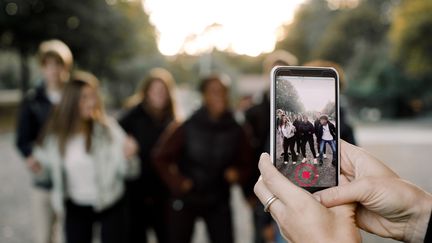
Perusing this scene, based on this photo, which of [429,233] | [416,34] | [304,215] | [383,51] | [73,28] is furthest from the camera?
[383,51]

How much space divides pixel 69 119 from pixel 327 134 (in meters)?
2.56

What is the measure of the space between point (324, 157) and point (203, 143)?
2.51 metres

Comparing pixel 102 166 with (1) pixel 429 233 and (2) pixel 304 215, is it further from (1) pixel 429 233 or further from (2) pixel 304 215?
(1) pixel 429 233

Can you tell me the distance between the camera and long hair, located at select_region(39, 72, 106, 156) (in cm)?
365

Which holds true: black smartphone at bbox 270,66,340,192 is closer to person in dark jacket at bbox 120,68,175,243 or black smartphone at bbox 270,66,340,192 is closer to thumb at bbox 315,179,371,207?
thumb at bbox 315,179,371,207

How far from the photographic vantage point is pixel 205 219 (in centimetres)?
423

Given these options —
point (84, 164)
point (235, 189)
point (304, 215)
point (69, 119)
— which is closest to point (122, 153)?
point (84, 164)

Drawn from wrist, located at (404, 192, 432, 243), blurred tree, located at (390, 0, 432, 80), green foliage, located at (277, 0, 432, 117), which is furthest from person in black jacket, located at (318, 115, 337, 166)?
green foliage, located at (277, 0, 432, 117)

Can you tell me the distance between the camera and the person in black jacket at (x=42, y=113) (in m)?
4.25

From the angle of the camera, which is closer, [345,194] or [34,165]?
[345,194]

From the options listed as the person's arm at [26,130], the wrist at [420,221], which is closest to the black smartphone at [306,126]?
the wrist at [420,221]

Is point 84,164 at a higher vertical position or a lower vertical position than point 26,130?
lower

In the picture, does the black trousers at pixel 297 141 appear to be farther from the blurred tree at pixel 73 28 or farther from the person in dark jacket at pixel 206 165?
the blurred tree at pixel 73 28

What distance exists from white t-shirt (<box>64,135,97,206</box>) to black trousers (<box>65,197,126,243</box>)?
0.07m
